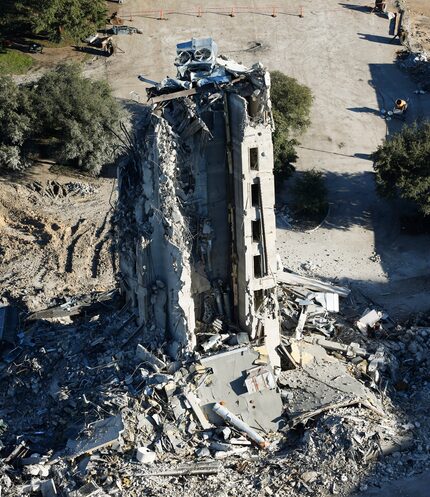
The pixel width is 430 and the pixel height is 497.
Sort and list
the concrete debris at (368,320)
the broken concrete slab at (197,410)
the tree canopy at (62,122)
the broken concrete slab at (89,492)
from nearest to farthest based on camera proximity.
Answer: the broken concrete slab at (89,492), the broken concrete slab at (197,410), the concrete debris at (368,320), the tree canopy at (62,122)

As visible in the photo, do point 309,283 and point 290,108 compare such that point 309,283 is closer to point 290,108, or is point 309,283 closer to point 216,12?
point 290,108

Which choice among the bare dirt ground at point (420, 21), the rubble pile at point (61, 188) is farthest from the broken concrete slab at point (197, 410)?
the bare dirt ground at point (420, 21)

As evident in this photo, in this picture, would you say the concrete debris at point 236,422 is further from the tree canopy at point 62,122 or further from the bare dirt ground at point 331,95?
the tree canopy at point 62,122

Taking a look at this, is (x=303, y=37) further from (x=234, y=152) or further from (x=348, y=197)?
(x=234, y=152)

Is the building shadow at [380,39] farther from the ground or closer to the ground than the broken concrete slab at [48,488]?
closer to the ground

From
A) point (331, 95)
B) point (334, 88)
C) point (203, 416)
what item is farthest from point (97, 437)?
point (334, 88)

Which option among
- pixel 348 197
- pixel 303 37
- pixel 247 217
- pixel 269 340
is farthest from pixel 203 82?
pixel 303 37
